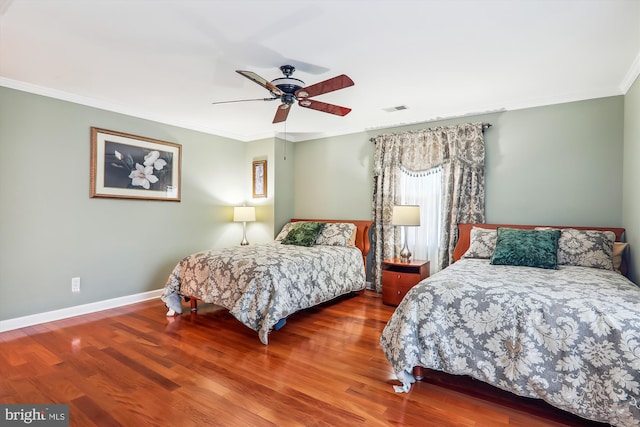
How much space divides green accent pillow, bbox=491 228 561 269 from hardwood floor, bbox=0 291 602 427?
1.28 metres

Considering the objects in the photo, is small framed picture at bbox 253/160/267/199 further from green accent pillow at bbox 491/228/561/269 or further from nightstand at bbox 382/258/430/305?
green accent pillow at bbox 491/228/561/269

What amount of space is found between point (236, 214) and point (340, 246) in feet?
6.13

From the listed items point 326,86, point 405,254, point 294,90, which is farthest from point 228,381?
point 405,254

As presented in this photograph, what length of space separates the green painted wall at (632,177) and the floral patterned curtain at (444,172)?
1271 mm

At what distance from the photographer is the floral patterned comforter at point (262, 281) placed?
2.99 meters

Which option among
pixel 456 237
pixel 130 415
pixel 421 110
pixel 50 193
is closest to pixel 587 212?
pixel 456 237

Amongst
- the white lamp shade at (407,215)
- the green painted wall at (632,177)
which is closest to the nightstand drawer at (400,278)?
the white lamp shade at (407,215)

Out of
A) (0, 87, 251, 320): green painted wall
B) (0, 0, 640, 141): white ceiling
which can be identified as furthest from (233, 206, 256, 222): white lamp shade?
(0, 0, 640, 141): white ceiling

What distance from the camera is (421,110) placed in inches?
163

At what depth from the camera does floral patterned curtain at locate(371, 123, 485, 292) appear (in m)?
3.99

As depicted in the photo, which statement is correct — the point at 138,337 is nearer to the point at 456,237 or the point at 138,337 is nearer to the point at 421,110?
the point at 456,237

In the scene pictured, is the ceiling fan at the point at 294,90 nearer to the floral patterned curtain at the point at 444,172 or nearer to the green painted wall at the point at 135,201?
the floral patterned curtain at the point at 444,172

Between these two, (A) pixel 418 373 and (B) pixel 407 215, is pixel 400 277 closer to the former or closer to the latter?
(B) pixel 407 215

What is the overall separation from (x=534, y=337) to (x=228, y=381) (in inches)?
75.6
